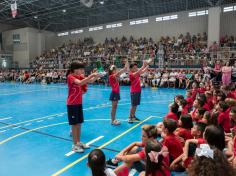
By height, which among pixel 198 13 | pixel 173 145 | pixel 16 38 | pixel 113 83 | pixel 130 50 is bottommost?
pixel 173 145

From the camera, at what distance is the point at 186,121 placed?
3951 millimetres

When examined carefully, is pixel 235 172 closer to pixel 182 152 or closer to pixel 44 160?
pixel 182 152

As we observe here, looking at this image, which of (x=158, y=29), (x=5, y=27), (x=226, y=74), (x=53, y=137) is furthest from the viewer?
(x=5, y=27)

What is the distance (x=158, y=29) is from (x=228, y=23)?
25.0 ft

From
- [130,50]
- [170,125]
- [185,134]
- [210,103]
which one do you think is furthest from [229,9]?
[170,125]

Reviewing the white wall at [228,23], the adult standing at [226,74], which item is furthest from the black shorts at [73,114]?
the white wall at [228,23]

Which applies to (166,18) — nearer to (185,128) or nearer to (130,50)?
(130,50)

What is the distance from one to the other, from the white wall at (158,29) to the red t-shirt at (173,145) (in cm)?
2261

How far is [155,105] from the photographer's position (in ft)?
31.7

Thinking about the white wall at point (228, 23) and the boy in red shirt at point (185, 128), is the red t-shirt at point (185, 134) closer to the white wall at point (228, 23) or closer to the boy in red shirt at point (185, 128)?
the boy in red shirt at point (185, 128)

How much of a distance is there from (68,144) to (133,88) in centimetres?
273

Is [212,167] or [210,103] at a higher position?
[212,167]

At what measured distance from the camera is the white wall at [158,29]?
24125 millimetres

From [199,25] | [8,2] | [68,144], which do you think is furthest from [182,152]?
[8,2]
